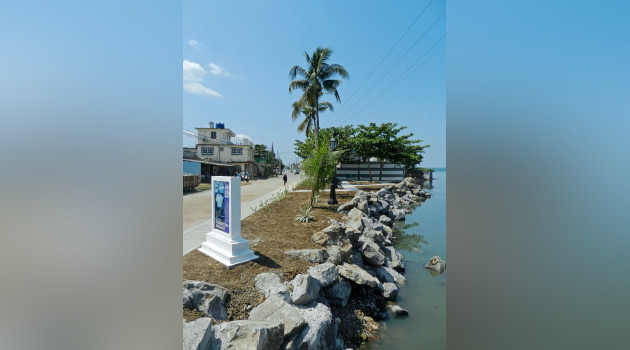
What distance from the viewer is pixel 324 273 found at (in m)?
3.81

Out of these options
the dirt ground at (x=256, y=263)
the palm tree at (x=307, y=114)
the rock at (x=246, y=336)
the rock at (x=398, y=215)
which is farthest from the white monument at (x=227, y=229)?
the palm tree at (x=307, y=114)

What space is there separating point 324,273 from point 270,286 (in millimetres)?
872

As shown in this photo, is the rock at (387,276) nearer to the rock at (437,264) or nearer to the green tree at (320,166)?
the rock at (437,264)

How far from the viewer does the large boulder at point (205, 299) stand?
9.15ft

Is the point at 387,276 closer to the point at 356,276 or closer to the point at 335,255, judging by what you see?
the point at 356,276

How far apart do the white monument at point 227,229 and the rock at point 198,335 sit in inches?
72.9

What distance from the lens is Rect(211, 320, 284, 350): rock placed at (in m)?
2.17

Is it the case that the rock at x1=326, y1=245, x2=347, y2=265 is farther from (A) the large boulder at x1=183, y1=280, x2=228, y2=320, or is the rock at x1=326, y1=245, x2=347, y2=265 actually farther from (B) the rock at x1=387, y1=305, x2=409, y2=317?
(A) the large boulder at x1=183, y1=280, x2=228, y2=320

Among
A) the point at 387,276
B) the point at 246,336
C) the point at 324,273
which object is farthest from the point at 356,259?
the point at 246,336

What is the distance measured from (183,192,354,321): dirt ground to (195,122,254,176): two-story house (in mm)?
22341
